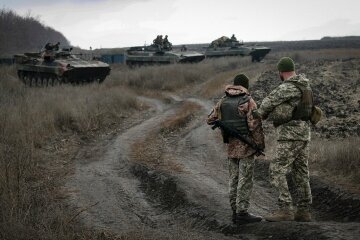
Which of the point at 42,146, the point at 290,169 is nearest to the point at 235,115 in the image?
the point at 290,169

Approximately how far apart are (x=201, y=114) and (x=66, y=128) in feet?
18.0

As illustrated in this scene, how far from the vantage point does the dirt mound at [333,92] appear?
1352cm

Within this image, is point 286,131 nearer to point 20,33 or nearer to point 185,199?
point 185,199

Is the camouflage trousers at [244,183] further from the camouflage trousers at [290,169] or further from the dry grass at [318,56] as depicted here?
the dry grass at [318,56]

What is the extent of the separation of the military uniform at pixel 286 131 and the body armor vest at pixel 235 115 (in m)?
0.30

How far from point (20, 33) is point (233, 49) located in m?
48.4

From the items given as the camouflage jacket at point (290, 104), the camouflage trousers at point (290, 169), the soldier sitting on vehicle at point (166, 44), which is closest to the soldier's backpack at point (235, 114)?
the camouflage jacket at point (290, 104)

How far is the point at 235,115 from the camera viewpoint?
654cm

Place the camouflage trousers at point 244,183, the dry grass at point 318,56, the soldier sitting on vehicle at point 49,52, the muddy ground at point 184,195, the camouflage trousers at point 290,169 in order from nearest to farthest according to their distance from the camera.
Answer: the muddy ground at point 184,195
the camouflage trousers at point 290,169
the camouflage trousers at point 244,183
the soldier sitting on vehicle at point 49,52
the dry grass at point 318,56

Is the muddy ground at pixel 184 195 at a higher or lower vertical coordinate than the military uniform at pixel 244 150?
lower

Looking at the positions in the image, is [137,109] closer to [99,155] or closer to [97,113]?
[97,113]

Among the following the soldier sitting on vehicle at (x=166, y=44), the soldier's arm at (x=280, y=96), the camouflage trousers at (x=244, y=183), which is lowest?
the camouflage trousers at (x=244, y=183)

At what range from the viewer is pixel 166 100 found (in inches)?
854

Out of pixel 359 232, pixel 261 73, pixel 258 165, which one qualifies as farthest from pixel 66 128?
pixel 261 73
